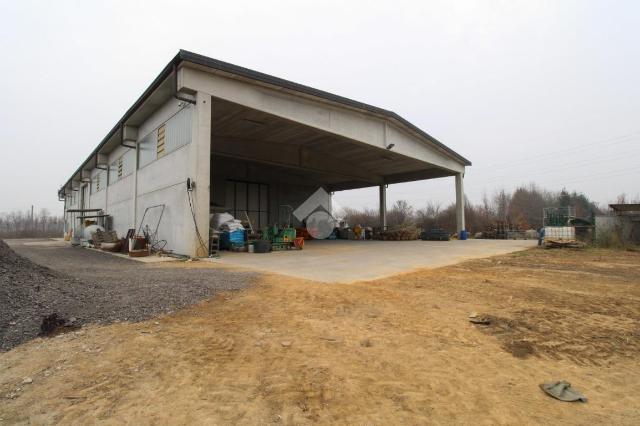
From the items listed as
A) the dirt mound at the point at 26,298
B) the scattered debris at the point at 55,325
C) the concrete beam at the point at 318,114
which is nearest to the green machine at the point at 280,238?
the concrete beam at the point at 318,114

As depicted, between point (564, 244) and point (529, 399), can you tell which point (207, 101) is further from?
point (564, 244)

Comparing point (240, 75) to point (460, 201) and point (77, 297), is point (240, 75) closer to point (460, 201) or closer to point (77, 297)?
point (77, 297)

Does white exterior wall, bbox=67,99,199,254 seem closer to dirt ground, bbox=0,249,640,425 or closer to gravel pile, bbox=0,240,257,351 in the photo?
gravel pile, bbox=0,240,257,351

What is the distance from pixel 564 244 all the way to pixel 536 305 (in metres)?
14.5

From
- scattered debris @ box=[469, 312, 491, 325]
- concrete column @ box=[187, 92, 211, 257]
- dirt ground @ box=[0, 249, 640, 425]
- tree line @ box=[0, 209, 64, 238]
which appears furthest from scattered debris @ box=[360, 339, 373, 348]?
tree line @ box=[0, 209, 64, 238]

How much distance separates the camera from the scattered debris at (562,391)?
114 inches

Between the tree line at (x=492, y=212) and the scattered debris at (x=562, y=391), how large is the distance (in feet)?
114

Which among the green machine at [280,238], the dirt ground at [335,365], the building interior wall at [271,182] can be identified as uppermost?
the building interior wall at [271,182]

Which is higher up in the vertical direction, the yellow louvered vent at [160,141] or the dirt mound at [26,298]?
the yellow louvered vent at [160,141]

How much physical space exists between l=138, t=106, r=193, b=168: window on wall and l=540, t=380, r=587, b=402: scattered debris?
46.2ft

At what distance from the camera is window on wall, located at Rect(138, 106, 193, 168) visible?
14664mm

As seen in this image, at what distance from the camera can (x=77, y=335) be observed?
13.3ft

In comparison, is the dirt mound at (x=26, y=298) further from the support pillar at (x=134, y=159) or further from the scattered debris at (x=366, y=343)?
the support pillar at (x=134, y=159)

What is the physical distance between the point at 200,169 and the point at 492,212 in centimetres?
4049
